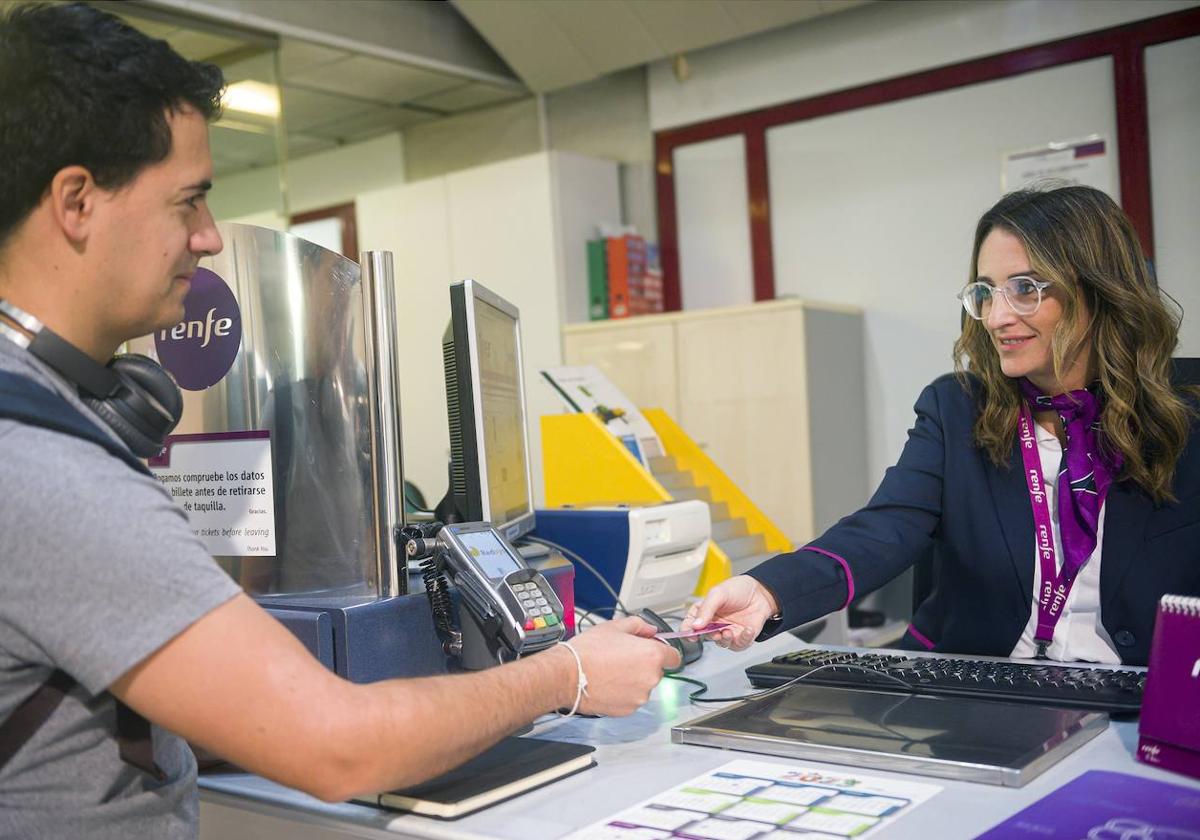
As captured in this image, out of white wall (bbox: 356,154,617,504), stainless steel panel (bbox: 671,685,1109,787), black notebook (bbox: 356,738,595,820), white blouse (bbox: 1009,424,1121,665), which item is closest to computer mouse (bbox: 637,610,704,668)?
stainless steel panel (bbox: 671,685,1109,787)

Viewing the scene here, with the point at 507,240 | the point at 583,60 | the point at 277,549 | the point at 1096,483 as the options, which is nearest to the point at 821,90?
the point at 583,60

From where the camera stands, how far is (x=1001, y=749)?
120 centimetres

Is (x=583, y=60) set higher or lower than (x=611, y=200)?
higher

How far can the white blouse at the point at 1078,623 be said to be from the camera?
1.77 meters

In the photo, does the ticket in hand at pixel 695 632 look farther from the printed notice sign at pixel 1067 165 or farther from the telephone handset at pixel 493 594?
the printed notice sign at pixel 1067 165

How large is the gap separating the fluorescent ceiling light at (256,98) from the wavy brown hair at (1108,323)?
11.4ft

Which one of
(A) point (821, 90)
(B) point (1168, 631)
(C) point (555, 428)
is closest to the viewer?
(B) point (1168, 631)

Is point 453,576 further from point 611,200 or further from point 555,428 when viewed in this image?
point 611,200

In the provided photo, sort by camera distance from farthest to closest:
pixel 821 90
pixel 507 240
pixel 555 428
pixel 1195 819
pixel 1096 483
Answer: pixel 507 240 < pixel 821 90 < pixel 555 428 < pixel 1096 483 < pixel 1195 819

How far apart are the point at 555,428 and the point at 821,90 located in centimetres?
243

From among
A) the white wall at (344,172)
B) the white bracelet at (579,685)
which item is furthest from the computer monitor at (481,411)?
the white wall at (344,172)

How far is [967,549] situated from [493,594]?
3.01 feet

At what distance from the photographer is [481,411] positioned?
1575mm

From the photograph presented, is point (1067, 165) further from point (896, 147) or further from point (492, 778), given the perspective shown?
point (492, 778)
